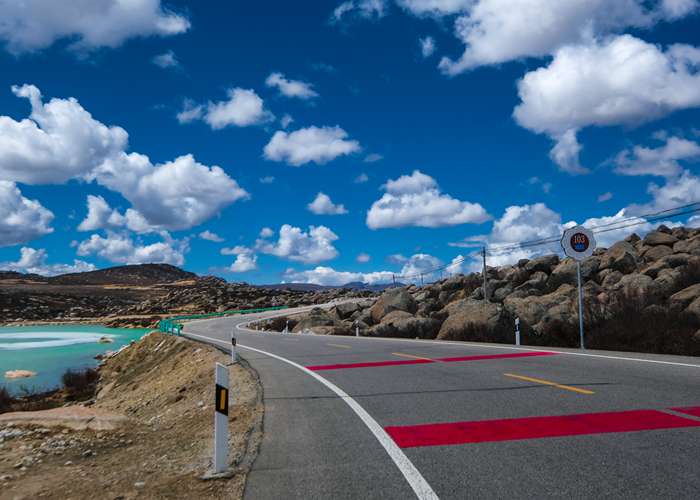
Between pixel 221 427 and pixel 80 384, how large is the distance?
23578 mm

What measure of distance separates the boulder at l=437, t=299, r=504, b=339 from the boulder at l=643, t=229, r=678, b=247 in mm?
21224

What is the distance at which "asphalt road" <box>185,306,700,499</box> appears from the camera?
15.1ft

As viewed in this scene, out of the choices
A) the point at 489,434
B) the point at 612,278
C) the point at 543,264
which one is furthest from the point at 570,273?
the point at 489,434

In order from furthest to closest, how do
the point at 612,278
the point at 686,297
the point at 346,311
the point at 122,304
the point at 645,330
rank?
1. the point at 122,304
2. the point at 346,311
3. the point at 612,278
4. the point at 686,297
5. the point at 645,330

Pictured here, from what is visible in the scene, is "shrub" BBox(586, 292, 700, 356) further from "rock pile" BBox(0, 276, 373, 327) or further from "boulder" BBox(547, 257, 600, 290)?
"rock pile" BBox(0, 276, 373, 327)

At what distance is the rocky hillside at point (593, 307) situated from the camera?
15.7m

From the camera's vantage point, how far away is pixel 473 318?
23.4m

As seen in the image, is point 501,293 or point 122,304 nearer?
point 501,293

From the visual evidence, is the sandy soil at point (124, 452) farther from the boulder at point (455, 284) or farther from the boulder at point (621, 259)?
the boulder at point (455, 284)

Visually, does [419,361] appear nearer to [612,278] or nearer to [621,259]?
[612,278]

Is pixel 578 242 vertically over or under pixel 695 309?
over

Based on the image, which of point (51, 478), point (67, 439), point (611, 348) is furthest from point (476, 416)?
point (611, 348)

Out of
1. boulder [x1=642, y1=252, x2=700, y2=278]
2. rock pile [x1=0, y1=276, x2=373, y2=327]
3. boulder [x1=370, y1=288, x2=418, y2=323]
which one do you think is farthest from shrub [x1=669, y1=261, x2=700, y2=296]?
rock pile [x1=0, y1=276, x2=373, y2=327]

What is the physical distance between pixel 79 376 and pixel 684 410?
2674 cm
